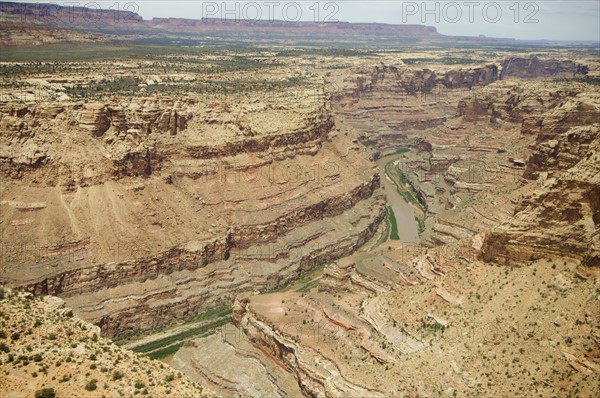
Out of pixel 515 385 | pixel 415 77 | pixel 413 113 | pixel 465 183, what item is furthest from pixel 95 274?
pixel 415 77

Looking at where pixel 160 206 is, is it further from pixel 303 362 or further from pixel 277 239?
pixel 303 362

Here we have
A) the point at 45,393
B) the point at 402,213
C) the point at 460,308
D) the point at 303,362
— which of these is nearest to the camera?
the point at 45,393

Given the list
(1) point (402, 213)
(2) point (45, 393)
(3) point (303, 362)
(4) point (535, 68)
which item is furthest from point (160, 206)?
(4) point (535, 68)

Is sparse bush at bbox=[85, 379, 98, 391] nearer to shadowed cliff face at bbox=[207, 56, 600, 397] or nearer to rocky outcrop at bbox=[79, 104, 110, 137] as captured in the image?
shadowed cliff face at bbox=[207, 56, 600, 397]

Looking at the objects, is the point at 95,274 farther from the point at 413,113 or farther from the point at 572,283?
the point at 413,113

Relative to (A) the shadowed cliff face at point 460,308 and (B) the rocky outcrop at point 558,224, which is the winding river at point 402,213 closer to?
(A) the shadowed cliff face at point 460,308

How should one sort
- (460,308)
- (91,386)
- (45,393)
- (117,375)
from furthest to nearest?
(460,308), (117,375), (91,386), (45,393)

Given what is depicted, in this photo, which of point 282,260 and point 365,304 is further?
point 282,260

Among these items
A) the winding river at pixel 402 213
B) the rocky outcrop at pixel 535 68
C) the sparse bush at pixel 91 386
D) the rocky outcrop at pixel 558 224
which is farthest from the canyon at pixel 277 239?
the rocky outcrop at pixel 535 68
